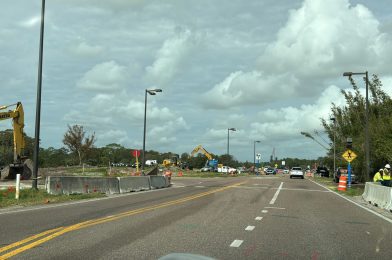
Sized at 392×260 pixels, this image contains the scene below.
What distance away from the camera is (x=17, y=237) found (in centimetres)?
988

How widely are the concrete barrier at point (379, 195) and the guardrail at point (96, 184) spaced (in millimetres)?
12758

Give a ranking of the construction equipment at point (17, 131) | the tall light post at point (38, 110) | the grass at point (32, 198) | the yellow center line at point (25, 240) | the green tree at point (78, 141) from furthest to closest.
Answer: the green tree at point (78, 141) → the construction equipment at point (17, 131) → the tall light post at point (38, 110) → the grass at point (32, 198) → the yellow center line at point (25, 240)

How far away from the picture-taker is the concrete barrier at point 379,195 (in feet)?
59.7

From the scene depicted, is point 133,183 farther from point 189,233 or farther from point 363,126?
point 363,126

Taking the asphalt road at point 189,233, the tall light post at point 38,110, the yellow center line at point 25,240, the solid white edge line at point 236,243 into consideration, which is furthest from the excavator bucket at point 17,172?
the solid white edge line at point 236,243

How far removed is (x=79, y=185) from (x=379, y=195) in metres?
13.7

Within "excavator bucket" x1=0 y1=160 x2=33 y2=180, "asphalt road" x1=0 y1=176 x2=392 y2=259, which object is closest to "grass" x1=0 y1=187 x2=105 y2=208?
"asphalt road" x1=0 y1=176 x2=392 y2=259

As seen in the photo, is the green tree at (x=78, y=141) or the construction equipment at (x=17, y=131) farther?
the green tree at (x=78, y=141)

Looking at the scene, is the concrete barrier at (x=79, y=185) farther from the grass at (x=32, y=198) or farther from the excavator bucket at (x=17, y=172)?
the excavator bucket at (x=17, y=172)

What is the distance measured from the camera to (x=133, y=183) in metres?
27.8

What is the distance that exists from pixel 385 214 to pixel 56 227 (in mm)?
11308

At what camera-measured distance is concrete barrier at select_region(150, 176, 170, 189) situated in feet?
102

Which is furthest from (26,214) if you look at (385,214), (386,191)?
(386,191)

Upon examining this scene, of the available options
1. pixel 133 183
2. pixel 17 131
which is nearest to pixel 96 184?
pixel 133 183
